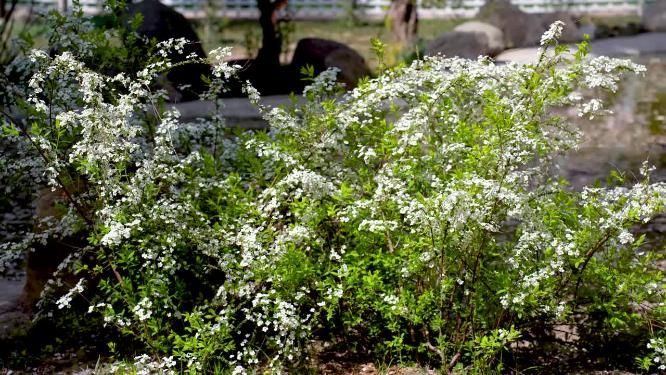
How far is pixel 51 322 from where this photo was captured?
548 centimetres

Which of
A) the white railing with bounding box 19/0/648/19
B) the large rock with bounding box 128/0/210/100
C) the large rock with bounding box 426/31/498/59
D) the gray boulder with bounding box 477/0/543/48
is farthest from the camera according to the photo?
the white railing with bounding box 19/0/648/19

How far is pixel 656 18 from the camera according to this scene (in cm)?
1948

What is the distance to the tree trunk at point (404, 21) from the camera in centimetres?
1609

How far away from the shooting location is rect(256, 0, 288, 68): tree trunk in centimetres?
1378

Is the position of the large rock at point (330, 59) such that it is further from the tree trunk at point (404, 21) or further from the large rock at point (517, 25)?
the large rock at point (517, 25)

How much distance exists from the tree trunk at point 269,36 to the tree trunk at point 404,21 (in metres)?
2.90

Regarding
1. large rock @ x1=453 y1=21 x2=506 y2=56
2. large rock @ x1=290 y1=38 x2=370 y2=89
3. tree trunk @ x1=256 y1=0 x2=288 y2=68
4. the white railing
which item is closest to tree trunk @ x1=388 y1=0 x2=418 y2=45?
large rock @ x1=453 y1=21 x2=506 y2=56

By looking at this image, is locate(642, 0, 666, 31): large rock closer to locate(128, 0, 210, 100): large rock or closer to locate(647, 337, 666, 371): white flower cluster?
locate(128, 0, 210, 100): large rock

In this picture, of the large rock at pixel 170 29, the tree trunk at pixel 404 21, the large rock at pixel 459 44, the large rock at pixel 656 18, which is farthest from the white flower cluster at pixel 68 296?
the large rock at pixel 656 18

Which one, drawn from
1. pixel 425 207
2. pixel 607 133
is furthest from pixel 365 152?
pixel 607 133

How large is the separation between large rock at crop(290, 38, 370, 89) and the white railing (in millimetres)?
9110

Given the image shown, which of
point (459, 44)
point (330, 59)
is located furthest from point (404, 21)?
point (330, 59)

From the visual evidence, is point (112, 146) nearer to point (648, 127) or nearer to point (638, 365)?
point (638, 365)

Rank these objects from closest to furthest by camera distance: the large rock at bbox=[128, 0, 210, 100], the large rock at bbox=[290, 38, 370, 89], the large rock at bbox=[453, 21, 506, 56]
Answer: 1. the large rock at bbox=[128, 0, 210, 100]
2. the large rock at bbox=[290, 38, 370, 89]
3. the large rock at bbox=[453, 21, 506, 56]
